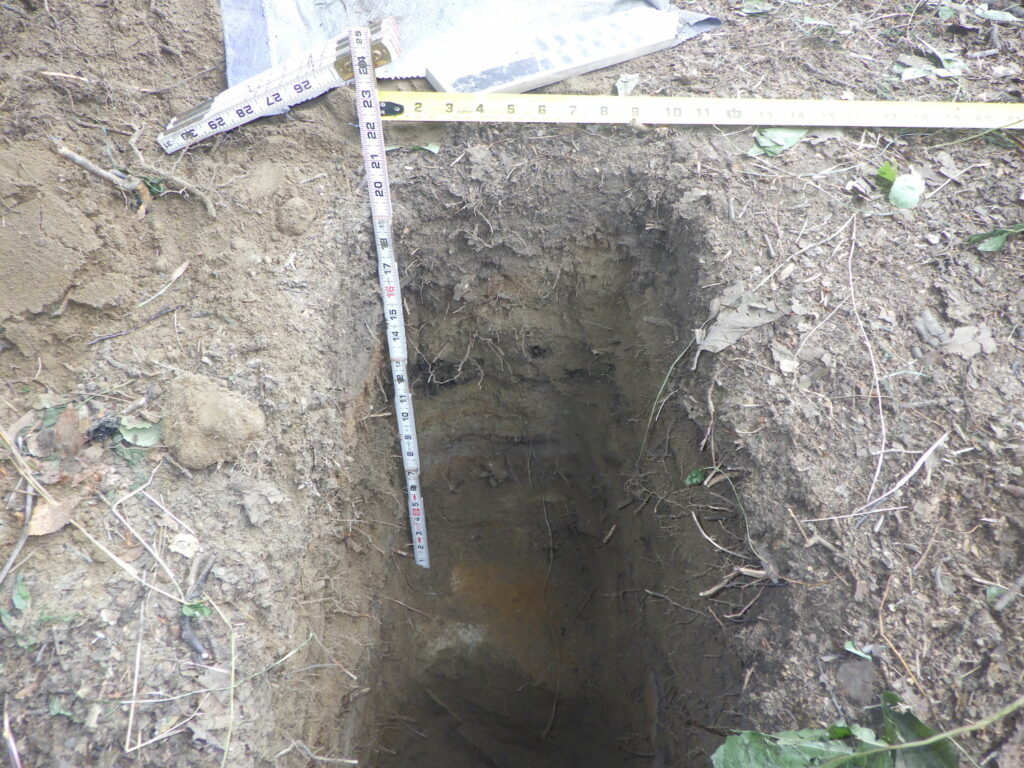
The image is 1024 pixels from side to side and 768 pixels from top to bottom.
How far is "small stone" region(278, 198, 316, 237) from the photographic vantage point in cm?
302

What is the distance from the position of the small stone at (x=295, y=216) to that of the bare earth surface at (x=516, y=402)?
1 centimetres

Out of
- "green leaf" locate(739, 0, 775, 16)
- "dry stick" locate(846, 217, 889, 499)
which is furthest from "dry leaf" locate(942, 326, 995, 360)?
"green leaf" locate(739, 0, 775, 16)

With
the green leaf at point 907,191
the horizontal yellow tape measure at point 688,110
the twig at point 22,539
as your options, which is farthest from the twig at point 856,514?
the twig at point 22,539

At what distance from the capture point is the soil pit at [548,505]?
307 centimetres

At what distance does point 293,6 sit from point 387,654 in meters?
3.72

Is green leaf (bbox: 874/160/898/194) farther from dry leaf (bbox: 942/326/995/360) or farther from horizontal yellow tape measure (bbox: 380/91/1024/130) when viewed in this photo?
dry leaf (bbox: 942/326/995/360)

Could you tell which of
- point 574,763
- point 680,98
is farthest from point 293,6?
point 574,763

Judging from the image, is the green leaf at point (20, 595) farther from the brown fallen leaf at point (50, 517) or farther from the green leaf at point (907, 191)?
the green leaf at point (907, 191)

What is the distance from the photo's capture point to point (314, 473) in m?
2.71

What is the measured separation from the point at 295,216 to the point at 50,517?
1655mm

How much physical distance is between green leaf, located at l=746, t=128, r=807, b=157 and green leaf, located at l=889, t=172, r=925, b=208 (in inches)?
20.4

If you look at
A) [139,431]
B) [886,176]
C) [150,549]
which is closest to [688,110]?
[886,176]

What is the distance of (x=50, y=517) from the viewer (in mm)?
2287

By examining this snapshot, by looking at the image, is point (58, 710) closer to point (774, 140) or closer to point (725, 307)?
point (725, 307)
